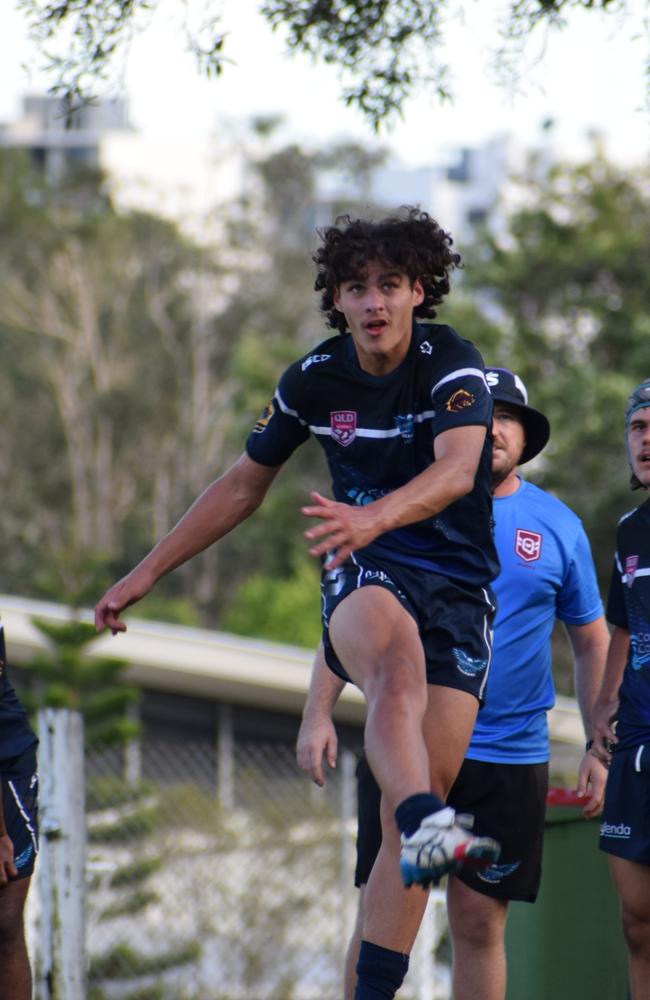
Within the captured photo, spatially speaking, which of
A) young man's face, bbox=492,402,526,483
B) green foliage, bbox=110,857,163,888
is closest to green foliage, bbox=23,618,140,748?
green foliage, bbox=110,857,163,888

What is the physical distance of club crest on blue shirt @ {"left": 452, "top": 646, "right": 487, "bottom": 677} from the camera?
13.6ft

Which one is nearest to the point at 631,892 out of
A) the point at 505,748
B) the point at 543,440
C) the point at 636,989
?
the point at 636,989

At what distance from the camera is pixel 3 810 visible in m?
5.09

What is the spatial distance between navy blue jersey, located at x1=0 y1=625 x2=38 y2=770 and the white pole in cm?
128

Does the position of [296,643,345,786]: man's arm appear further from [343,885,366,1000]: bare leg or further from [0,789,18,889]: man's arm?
[0,789,18,889]: man's arm

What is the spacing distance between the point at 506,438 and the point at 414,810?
1.83 meters

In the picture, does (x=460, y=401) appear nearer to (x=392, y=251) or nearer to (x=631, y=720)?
(x=392, y=251)

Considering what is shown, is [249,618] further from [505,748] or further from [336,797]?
[505,748]

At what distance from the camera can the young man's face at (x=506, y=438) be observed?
16.6ft

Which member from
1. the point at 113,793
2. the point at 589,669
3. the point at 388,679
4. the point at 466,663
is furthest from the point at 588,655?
the point at 113,793

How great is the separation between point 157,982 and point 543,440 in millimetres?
6296

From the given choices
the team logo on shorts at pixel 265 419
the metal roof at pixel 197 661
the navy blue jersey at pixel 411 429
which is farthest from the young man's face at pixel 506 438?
the metal roof at pixel 197 661

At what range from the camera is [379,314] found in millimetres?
4129

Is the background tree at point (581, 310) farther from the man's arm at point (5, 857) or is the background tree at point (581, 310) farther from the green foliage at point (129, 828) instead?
the man's arm at point (5, 857)
